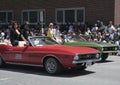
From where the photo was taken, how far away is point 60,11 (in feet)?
96.0

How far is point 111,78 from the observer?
10.4m

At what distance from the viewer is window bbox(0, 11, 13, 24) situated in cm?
3322

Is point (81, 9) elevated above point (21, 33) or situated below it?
above

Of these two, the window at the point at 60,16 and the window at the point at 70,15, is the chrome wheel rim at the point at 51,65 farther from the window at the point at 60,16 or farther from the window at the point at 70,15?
the window at the point at 60,16

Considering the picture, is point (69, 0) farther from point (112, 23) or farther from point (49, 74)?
point (49, 74)

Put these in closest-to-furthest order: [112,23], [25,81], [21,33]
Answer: [25,81], [21,33], [112,23]

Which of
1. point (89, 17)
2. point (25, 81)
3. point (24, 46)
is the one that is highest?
point (89, 17)

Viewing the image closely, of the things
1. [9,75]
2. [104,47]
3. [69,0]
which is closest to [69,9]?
[69,0]

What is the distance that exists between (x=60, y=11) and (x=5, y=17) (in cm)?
698

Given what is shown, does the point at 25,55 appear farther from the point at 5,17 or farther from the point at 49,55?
the point at 5,17

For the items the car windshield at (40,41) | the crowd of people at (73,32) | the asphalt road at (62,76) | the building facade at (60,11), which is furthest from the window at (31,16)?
the car windshield at (40,41)

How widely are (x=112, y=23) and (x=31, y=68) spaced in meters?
13.9

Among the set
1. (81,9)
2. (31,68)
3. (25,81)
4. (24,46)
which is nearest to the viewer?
(25,81)

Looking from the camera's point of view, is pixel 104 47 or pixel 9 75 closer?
pixel 9 75
